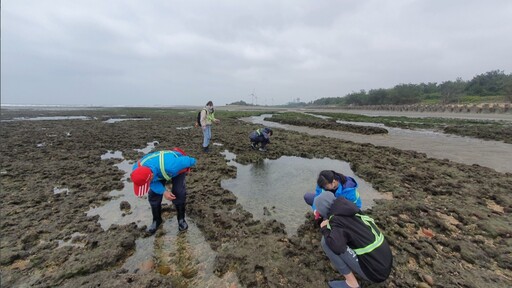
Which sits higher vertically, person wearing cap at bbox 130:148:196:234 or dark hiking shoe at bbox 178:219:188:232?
person wearing cap at bbox 130:148:196:234

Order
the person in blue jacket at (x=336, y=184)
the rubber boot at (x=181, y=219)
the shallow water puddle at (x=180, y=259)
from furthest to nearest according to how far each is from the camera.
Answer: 1. the rubber boot at (x=181, y=219)
2. the person in blue jacket at (x=336, y=184)
3. the shallow water puddle at (x=180, y=259)

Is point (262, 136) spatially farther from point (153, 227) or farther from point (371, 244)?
point (371, 244)

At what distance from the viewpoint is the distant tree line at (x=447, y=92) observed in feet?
192

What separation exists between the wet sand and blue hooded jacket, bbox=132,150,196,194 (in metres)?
1.08

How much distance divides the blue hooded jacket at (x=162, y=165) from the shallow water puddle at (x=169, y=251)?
907 millimetres

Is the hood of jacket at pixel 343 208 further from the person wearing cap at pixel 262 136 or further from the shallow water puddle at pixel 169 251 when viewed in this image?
the person wearing cap at pixel 262 136

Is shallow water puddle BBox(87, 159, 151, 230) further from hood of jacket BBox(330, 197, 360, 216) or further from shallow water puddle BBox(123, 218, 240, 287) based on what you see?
hood of jacket BBox(330, 197, 360, 216)

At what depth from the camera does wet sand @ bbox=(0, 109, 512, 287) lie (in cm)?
322

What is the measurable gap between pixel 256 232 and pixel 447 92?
84.4 metres

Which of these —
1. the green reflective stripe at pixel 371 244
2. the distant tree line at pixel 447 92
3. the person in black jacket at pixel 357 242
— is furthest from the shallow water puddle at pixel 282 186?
the distant tree line at pixel 447 92

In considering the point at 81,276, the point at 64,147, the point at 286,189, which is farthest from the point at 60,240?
the point at 64,147

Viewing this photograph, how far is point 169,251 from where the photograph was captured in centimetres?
377

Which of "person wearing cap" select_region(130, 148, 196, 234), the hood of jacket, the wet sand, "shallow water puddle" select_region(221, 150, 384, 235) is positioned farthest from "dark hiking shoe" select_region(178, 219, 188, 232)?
the hood of jacket

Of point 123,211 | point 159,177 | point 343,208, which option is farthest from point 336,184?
point 123,211
